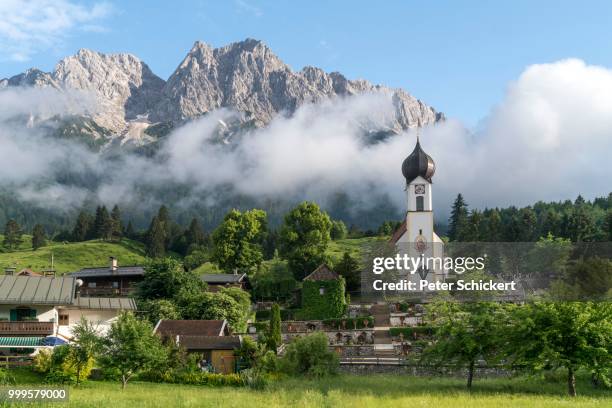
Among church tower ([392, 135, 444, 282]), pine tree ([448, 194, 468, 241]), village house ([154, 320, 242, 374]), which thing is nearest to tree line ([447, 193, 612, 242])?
pine tree ([448, 194, 468, 241])

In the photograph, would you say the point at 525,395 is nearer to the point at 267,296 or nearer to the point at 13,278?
the point at 13,278

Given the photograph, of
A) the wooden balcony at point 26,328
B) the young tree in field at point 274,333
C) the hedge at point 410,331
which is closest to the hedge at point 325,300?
the hedge at point 410,331

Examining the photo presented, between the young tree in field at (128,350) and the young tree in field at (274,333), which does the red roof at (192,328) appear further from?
the young tree in field at (128,350)

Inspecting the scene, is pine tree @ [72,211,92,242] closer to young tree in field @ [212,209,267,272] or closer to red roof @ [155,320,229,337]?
young tree in field @ [212,209,267,272]

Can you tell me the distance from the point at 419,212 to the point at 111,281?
3356 cm

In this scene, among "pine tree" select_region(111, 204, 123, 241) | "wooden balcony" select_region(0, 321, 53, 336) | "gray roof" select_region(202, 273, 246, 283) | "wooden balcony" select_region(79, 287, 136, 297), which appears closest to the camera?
"wooden balcony" select_region(0, 321, 53, 336)

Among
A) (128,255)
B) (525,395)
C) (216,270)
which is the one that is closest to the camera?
(525,395)

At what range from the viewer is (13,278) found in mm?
44781

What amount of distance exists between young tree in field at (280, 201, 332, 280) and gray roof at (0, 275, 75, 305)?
1224 inches

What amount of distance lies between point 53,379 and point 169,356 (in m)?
6.61

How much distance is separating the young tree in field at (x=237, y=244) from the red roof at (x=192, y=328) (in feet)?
97.5

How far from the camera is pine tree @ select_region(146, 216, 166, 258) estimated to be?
112625mm

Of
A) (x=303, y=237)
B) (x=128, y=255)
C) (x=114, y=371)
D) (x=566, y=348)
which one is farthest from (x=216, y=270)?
(x=566, y=348)

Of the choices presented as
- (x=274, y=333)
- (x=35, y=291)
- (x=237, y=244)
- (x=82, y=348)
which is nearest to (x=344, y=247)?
(x=237, y=244)
